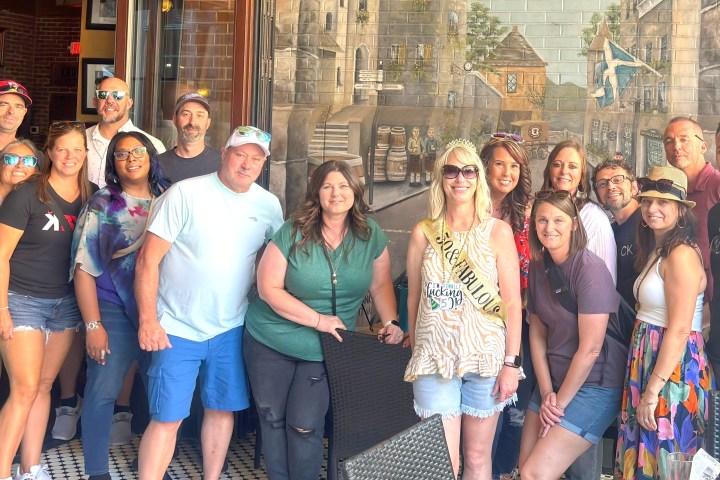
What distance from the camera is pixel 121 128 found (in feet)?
14.8

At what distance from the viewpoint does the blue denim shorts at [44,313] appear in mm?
3525

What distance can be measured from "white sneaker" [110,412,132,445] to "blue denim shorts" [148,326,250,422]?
1.12 m

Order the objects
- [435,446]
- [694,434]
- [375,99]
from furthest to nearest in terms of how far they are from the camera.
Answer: [375,99]
[694,434]
[435,446]

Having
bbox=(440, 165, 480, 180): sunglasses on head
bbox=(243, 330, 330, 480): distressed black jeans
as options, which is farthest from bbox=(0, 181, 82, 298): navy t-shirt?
bbox=(440, 165, 480, 180): sunglasses on head

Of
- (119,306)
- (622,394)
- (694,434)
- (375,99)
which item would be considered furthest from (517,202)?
(375,99)

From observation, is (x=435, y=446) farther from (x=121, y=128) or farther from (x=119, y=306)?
(x=121, y=128)

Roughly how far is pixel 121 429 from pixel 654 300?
2.72m

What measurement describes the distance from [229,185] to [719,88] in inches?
142

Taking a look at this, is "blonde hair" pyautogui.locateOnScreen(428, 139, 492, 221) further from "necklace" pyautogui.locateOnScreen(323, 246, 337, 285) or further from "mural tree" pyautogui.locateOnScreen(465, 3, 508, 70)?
"mural tree" pyautogui.locateOnScreen(465, 3, 508, 70)

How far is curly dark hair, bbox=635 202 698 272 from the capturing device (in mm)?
2979

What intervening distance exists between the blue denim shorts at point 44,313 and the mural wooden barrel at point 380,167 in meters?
3.05

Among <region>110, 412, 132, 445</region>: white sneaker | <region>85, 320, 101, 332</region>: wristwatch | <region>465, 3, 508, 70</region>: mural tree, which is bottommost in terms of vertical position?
<region>110, 412, 132, 445</region>: white sneaker

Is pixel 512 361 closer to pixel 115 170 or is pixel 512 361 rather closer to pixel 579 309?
pixel 579 309

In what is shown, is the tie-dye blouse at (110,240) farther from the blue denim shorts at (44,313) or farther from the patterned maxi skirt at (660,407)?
the patterned maxi skirt at (660,407)
